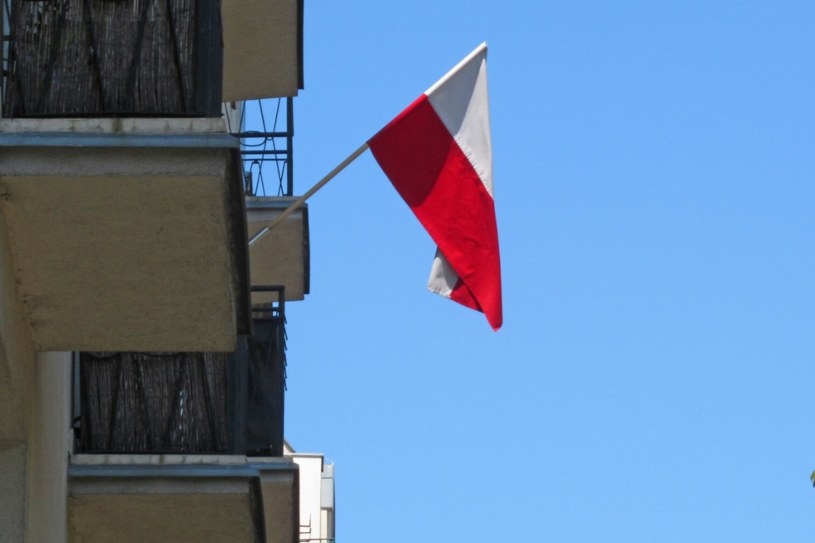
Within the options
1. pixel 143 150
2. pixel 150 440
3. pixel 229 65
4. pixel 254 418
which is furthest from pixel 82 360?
pixel 229 65

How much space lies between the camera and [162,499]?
30.7ft

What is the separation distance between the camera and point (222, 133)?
6.75m

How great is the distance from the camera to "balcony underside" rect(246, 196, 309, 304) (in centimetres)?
1543

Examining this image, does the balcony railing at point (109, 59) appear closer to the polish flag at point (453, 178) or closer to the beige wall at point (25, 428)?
the beige wall at point (25, 428)

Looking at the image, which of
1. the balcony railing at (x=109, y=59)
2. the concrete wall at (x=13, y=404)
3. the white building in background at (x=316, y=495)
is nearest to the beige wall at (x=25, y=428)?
the concrete wall at (x=13, y=404)

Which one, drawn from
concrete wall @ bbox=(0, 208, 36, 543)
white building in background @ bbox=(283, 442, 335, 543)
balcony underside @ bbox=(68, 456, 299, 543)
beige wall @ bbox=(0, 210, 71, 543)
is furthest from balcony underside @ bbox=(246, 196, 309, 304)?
white building in background @ bbox=(283, 442, 335, 543)

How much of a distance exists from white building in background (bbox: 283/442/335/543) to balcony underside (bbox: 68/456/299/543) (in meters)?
24.0

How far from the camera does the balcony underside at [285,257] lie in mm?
15430

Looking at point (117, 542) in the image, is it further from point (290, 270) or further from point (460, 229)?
point (290, 270)

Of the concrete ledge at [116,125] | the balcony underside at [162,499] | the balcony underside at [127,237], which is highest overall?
the concrete ledge at [116,125]

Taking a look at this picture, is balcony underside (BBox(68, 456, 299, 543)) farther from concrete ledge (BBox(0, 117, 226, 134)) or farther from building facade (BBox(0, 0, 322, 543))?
concrete ledge (BBox(0, 117, 226, 134))

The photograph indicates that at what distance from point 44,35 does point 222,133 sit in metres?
0.99

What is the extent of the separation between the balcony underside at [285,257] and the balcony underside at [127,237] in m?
7.47

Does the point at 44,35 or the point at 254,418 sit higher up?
the point at 44,35
